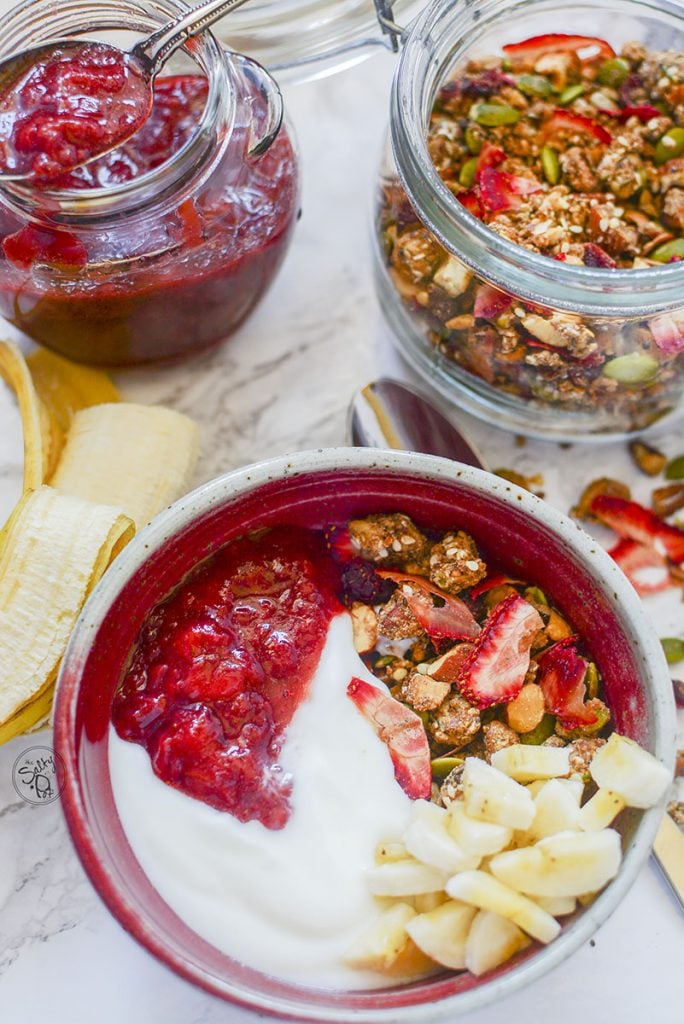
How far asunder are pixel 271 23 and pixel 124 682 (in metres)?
0.79

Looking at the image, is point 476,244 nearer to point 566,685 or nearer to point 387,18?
point 387,18

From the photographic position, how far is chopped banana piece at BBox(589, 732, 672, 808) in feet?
2.91

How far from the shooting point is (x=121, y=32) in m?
1.13

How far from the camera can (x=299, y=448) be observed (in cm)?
128

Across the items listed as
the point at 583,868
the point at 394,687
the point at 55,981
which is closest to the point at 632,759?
the point at 583,868

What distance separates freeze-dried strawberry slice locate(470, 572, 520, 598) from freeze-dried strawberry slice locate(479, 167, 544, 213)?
39 centimetres

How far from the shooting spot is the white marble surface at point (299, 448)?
110 centimetres

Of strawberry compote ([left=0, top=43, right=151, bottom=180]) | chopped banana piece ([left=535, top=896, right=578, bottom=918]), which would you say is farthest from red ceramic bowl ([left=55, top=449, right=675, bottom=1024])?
strawberry compote ([left=0, top=43, right=151, bottom=180])

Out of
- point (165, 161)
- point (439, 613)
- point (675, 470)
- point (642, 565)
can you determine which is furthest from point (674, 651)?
point (165, 161)

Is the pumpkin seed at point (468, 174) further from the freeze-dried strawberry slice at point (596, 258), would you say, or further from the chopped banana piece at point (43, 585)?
the chopped banana piece at point (43, 585)

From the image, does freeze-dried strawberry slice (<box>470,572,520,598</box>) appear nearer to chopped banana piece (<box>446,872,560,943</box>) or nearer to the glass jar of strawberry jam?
chopped banana piece (<box>446,872,560,943</box>)

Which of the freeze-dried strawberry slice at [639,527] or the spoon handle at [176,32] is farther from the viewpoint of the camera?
the freeze-dried strawberry slice at [639,527]

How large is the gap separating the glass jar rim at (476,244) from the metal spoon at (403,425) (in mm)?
224

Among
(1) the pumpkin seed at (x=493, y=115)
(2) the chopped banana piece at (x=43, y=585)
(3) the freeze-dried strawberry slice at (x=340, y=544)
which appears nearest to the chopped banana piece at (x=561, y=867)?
(3) the freeze-dried strawberry slice at (x=340, y=544)
